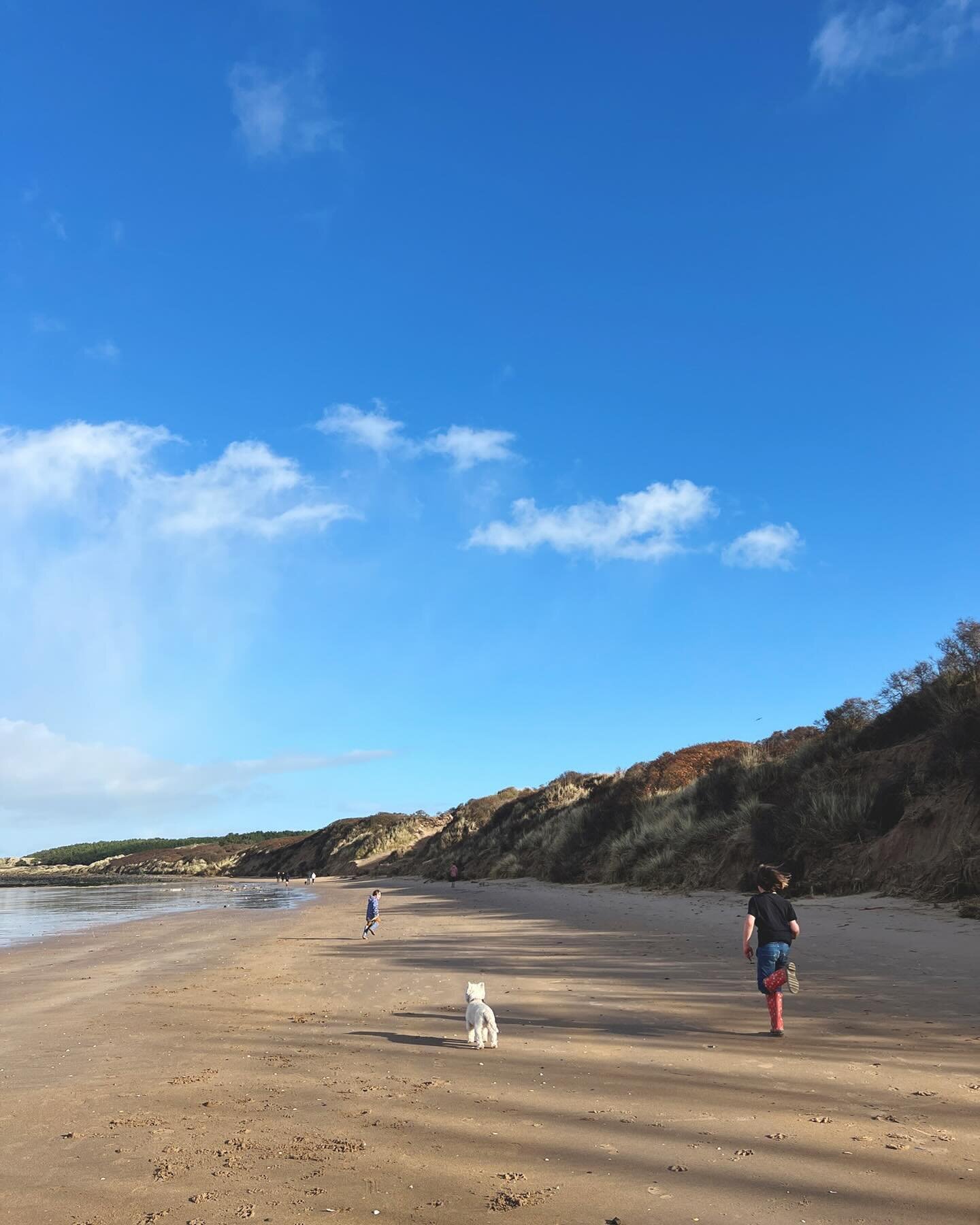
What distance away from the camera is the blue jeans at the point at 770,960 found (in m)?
7.25

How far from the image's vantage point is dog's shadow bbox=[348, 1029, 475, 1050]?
7234 millimetres

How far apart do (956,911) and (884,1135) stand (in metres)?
10.7

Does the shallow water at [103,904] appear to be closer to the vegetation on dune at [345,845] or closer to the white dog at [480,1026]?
the vegetation on dune at [345,845]

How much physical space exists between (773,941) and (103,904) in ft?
125

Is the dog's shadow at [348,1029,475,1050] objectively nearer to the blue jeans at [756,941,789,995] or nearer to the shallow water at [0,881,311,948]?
A: the blue jeans at [756,941,789,995]

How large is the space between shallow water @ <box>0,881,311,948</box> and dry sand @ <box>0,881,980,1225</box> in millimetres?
13704

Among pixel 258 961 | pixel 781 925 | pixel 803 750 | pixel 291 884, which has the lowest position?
pixel 291 884

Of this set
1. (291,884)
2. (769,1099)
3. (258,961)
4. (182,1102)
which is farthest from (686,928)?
(291,884)

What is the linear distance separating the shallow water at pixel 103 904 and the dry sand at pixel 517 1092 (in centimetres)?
1370

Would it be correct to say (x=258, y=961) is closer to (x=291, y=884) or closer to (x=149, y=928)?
(x=149, y=928)

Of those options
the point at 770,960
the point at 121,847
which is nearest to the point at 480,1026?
the point at 770,960

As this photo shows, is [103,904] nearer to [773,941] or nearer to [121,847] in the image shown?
[773,941]

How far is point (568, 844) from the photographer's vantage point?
122 feet

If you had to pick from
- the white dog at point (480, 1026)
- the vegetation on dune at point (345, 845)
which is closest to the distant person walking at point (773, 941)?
the white dog at point (480, 1026)
